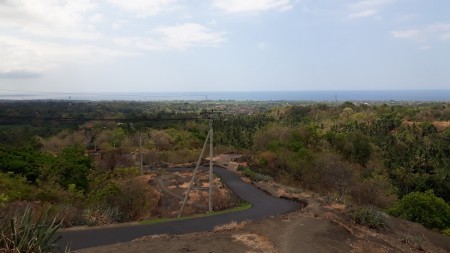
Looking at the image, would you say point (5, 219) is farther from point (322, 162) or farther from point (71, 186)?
point (322, 162)

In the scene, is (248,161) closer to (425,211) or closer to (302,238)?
(425,211)

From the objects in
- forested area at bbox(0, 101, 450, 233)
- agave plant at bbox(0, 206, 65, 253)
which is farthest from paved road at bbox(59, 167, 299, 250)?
agave plant at bbox(0, 206, 65, 253)

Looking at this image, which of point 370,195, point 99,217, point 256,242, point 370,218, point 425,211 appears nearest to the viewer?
point 256,242

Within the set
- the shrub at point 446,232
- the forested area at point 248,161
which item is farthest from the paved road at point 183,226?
the shrub at point 446,232

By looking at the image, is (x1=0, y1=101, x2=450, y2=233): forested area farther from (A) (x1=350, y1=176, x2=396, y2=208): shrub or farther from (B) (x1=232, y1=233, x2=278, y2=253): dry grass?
(B) (x1=232, y1=233, x2=278, y2=253): dry grass

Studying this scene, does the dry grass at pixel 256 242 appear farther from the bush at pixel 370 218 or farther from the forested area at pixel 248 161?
the forested area at pixel 248 161

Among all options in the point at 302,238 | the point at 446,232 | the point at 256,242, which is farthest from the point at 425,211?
the point at 256,242
